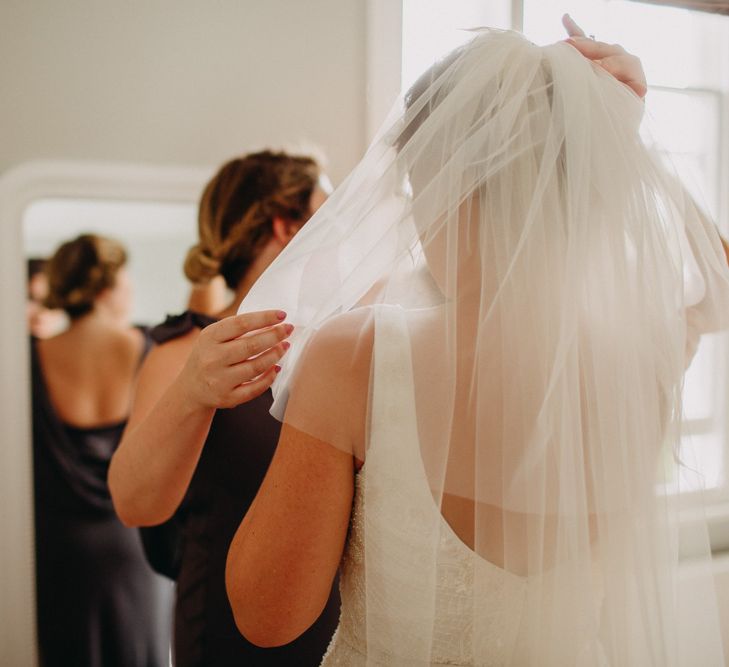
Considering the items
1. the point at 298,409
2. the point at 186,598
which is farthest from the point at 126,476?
the point at 298,409

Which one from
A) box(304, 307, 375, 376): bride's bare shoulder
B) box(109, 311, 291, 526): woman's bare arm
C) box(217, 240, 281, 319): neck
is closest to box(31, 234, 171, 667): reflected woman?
box(109, 311, 291, 526): woman's bare arm

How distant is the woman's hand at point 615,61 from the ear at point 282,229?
56 centimetres

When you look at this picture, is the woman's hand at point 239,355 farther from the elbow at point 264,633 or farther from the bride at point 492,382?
the elbow at point 264,633

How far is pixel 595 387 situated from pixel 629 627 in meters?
0.23

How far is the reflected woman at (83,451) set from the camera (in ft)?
3.58

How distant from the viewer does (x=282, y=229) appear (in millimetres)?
1061

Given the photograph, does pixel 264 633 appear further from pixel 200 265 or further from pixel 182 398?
pixel 200 265

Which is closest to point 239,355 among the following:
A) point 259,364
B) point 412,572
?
point 259,364

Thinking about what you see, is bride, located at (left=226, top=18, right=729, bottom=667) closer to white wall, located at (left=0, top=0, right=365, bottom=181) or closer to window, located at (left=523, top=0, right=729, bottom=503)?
white wall, located at (left=0, top=0, right=365, bottom=181)

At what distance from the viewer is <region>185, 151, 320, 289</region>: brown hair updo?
3.46 ft

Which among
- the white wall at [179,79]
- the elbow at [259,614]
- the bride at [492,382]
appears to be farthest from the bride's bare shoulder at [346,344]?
the white wall at [179,79]

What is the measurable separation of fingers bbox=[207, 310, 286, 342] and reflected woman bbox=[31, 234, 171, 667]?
24.7 inches

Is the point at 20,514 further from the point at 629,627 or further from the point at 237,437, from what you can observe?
the point at 629,627

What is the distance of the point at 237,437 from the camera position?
3.16 feet
